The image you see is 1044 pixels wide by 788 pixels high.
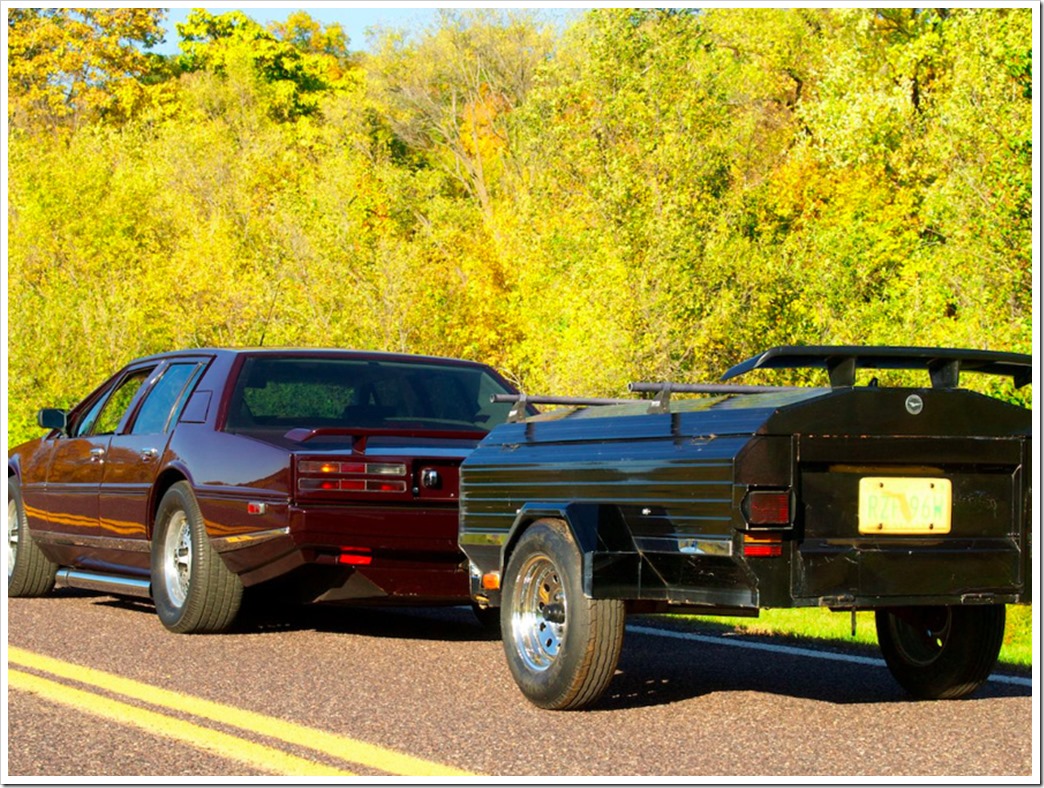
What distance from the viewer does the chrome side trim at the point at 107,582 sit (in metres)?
9.66

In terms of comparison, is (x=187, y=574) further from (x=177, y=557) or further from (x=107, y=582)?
(x=107, y=582)

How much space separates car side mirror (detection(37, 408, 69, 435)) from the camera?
10.9m

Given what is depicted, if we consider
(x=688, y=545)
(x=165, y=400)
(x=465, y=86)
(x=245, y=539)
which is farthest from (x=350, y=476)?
(x=465, y=86)

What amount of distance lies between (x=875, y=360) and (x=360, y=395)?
411 centimetres

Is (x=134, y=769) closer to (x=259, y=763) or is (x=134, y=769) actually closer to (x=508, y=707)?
(x=259, y=763)

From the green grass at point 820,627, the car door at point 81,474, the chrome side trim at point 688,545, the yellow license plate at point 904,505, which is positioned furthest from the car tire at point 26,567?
the yellow license plate at point 904,505

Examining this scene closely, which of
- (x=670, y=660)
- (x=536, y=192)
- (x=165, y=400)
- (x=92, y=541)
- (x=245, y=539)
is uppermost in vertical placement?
(x=536, y=192)

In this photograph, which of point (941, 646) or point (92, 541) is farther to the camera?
point (92, 541)

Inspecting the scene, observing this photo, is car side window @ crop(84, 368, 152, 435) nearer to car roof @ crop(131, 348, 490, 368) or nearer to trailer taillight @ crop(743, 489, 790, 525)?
car roof @ crop(131, 348, 490, 368)

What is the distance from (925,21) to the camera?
119 feet

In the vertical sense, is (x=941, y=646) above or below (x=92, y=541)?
below

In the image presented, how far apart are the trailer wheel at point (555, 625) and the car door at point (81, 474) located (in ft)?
14.1

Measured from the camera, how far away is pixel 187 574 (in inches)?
362

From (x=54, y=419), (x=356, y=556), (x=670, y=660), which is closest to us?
(x=670, y=660)
